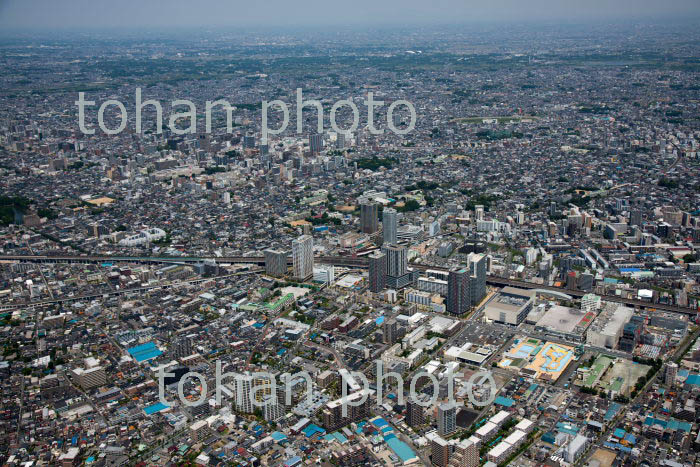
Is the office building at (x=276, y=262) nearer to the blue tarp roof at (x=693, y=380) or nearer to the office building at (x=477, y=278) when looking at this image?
the office building at (x=477, y=278)

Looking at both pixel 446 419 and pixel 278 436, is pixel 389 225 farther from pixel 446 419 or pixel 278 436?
pixel 278 436

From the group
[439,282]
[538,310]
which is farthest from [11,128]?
[538,310]

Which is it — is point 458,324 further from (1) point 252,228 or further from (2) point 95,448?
(1) point 252,228

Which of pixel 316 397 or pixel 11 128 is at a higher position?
pixel 11 128

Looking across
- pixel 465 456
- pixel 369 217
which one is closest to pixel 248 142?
pixel 369 217

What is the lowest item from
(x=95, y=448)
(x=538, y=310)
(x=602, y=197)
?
(x=95, y=448)

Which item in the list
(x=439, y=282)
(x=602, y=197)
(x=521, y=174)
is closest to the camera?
(x=439, y=282)

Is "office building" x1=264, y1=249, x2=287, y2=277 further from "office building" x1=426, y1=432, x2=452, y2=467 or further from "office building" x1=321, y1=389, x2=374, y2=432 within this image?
"office building" x1=426, y1=432, x2=452, y2=467

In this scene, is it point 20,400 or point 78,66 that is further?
point 78,66

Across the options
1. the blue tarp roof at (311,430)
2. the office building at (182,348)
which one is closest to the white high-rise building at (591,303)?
the blue tarp roof at (311,430)

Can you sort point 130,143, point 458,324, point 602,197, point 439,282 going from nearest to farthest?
1. point 458,324
2. point 439,282
3. point 602,197
4. point 130,143
